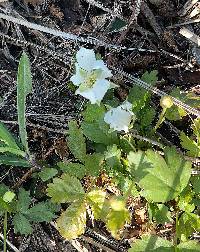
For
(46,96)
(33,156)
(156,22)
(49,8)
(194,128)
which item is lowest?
(33,156)

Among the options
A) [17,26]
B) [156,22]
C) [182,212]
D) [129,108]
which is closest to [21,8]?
[17,26]

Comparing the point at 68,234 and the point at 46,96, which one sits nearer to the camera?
the point at 68,234

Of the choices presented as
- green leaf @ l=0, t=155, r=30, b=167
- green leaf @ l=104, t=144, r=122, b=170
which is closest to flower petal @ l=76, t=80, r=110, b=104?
green leaf @ l=104, t=144, r=122, b=170

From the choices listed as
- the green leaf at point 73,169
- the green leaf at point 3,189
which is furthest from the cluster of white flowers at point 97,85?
the green leaf at point 3,189

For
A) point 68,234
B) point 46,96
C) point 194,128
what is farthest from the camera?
point 46,96

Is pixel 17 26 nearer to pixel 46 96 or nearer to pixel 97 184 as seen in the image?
pixel 46 96

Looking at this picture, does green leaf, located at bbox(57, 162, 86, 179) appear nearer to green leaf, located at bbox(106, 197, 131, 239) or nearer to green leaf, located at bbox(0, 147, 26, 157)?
green leaf, located at bbox(0, 147, 26, 157)
